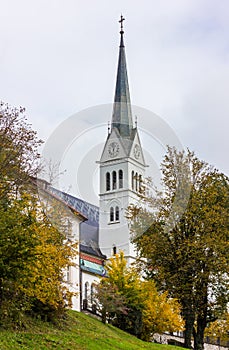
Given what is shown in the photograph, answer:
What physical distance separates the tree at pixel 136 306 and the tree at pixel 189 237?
7.25 metres

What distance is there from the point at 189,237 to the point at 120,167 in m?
63.5

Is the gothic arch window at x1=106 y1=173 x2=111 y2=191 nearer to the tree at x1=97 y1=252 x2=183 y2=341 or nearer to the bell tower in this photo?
the bell tower

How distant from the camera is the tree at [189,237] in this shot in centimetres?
3734

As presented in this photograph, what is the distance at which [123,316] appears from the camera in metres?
47.9

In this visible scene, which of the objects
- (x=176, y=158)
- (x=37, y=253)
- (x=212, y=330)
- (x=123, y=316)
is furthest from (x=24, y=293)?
(x=212, y=330)

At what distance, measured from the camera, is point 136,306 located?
47.9 metres

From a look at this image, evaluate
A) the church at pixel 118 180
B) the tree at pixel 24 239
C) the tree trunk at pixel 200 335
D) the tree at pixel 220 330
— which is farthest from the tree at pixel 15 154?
the church at pixel 118 180

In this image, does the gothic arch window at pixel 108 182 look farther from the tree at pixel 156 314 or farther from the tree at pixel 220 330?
the tree at pixel 156 314

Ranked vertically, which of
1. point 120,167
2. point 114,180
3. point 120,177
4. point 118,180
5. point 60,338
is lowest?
point 60,338

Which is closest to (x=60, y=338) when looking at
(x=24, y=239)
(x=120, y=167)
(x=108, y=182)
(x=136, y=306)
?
(x=24, y=239)

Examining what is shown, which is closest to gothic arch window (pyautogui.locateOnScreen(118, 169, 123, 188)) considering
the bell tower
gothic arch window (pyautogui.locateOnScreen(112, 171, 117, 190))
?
the bell tower

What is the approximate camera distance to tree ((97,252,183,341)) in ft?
155

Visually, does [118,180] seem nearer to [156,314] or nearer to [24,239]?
[156,314]

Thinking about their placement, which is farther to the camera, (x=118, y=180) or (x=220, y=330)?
(x=118, y=180)
